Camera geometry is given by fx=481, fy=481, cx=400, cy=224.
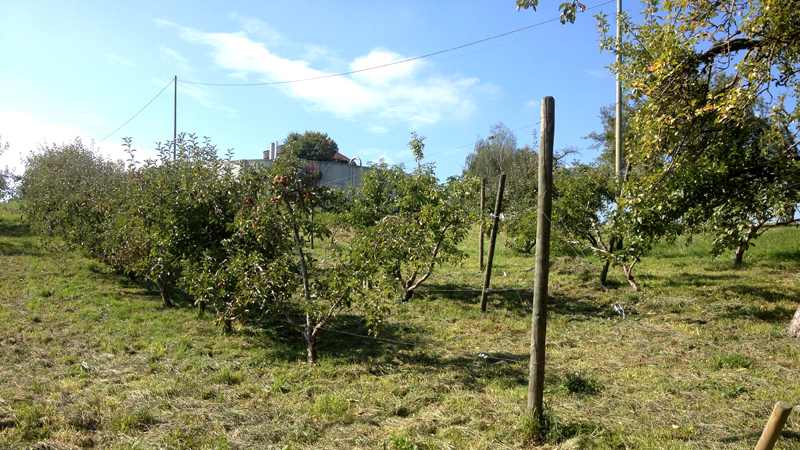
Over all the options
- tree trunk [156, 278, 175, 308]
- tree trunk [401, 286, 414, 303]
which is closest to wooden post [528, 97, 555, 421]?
tree trunk [401, 286, 414, 303]

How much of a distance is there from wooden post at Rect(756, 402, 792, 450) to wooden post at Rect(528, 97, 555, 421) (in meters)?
1.75

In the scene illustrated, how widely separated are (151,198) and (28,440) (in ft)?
17.9

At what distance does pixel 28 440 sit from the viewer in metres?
4.40

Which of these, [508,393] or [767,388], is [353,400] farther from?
[767,388]

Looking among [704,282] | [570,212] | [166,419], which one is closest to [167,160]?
[166,419]

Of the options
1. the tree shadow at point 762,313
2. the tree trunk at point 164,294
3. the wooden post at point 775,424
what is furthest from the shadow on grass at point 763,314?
the tree trunk at point 164,294

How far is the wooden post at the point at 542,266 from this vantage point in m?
4.58

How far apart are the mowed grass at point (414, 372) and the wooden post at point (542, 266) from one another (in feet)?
1.12

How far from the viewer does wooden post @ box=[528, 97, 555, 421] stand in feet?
15.0

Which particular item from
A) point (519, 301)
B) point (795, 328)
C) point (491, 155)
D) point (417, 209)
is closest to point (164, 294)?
point (417, 209)

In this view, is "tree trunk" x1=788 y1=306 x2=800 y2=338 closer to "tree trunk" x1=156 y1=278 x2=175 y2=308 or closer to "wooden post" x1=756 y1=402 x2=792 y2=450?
"wooden post" x1=756 y1=402 x2=792 y2=450

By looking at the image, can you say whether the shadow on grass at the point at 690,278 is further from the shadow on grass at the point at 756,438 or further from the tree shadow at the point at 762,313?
the shadow on grass at the point at 756,438

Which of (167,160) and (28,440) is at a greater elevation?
(167,160)

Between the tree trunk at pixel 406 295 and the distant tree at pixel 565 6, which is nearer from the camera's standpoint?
the distant tree at pixel 565 6
